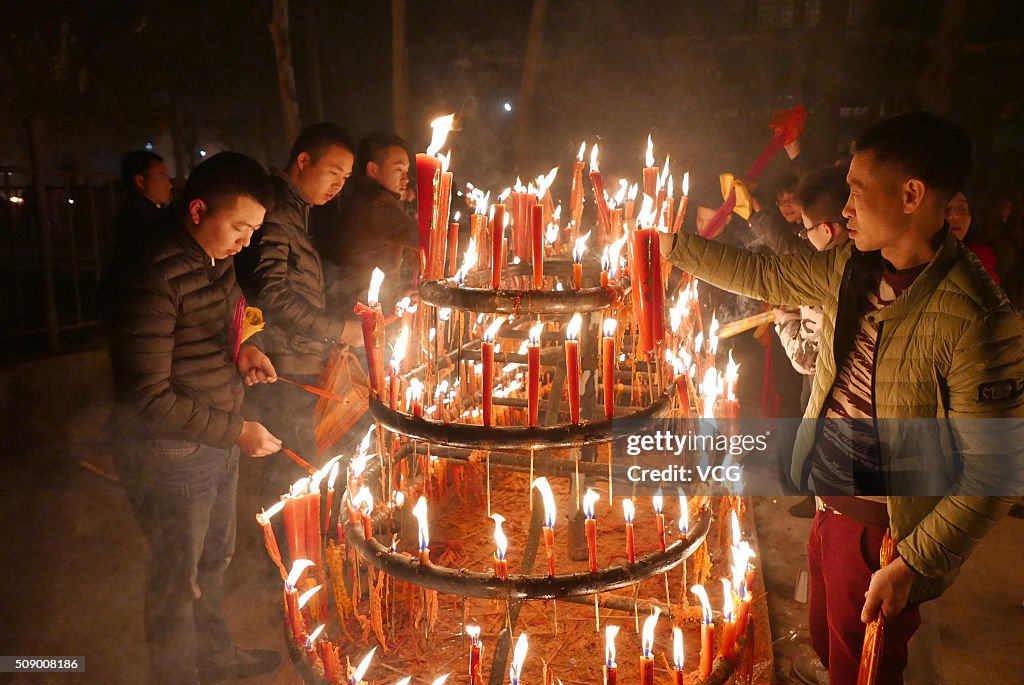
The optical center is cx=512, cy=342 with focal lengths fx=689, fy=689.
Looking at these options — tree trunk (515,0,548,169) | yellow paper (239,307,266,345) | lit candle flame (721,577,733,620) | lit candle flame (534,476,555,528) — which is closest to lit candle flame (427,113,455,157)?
lit candle flame (534,476,555,528)

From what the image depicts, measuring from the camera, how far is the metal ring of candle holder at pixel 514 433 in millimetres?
2205

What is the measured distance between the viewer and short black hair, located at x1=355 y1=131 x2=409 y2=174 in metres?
4.70

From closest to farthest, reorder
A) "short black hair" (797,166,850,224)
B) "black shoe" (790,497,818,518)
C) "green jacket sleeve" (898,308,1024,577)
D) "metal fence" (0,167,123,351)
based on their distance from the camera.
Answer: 1. "green jacket sleeve" (898,308,1024,577)
2. "short black hair" (797,166,850,224)
3. "black shoe" (790,497,818,518)
4. "metal fence" (0,167,123,351)

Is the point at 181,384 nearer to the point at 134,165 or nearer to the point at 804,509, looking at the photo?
the point at 134,165

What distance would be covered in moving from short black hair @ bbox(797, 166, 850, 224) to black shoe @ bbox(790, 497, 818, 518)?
2165mm

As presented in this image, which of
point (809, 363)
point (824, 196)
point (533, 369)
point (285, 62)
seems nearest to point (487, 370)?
point (533, 369)

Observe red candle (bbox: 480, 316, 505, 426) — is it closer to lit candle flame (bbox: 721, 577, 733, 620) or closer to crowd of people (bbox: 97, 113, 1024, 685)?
crowd of people (bbox: 97, 113, 1024, 685)

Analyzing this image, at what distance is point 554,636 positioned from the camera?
3.23 meters

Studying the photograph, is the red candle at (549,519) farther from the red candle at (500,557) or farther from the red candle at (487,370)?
the red candle at (487,370)

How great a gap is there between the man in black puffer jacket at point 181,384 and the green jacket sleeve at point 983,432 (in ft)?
8.60

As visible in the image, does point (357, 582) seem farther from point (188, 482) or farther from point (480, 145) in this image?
point (480, 145)

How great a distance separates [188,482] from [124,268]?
94cm

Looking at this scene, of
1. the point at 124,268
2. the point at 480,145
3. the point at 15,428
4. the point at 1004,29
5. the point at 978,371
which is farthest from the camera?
the point at 480,145

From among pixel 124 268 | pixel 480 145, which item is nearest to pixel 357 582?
pixel 124 268
